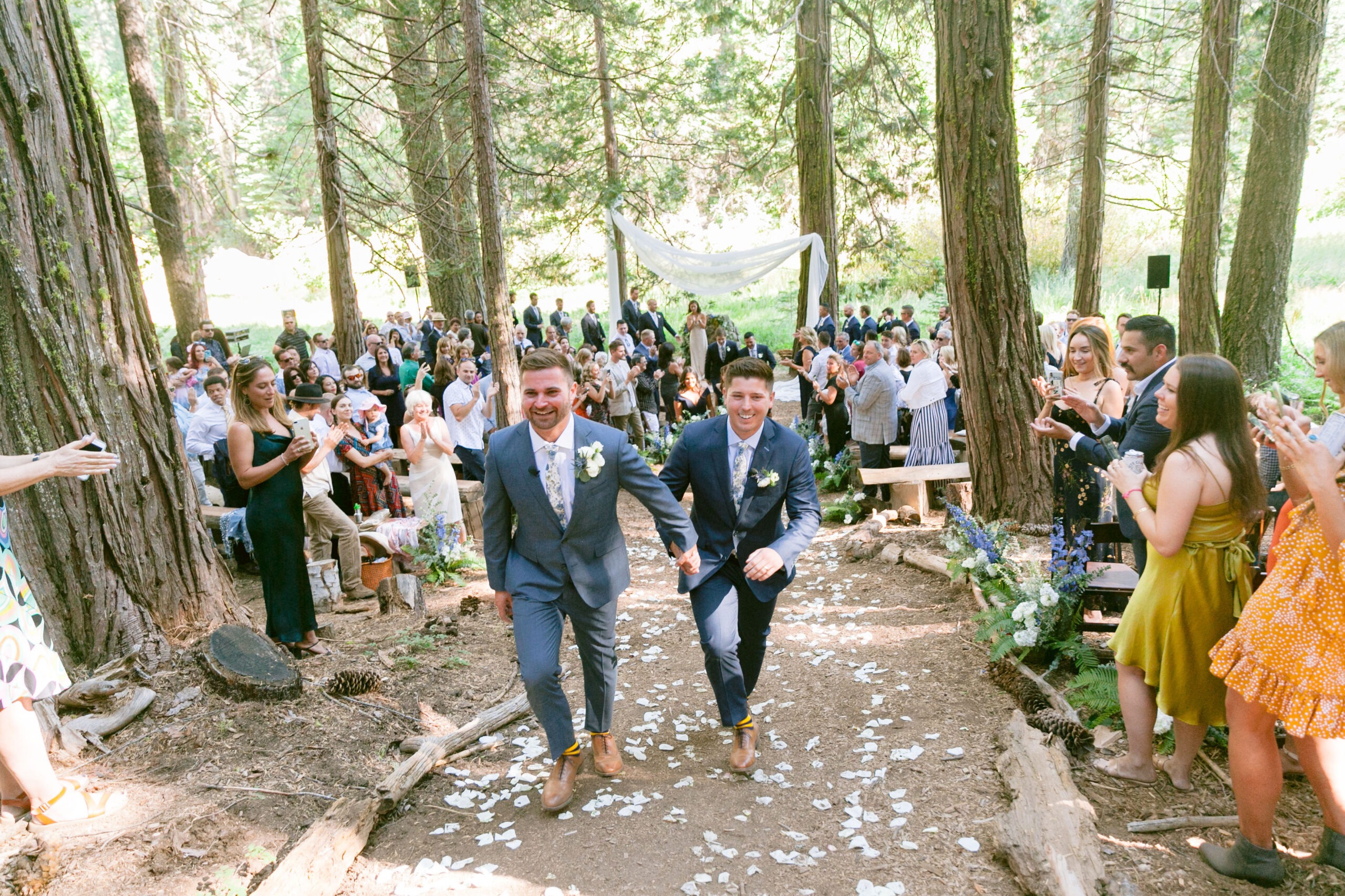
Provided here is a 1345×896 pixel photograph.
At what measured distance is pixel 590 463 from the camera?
12.6 feet

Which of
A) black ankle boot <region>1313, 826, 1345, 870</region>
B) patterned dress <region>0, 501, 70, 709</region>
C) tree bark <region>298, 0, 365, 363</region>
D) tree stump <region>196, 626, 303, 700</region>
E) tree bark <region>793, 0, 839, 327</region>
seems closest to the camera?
black ankle boot <region>1313, 826, 1345, 870</region>

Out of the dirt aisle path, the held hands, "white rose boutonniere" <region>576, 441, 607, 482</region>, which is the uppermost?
the held hands

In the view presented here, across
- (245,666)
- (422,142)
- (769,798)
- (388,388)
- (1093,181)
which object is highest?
(422,142)

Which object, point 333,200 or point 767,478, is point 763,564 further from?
point 333,200

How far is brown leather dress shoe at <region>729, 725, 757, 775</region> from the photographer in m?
4.10

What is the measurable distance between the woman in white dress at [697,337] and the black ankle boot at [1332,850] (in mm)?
15149

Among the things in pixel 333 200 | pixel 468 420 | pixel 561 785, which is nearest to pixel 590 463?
pixel 561 785

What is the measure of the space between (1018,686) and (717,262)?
1129cm

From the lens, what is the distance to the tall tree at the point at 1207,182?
30.8 feet

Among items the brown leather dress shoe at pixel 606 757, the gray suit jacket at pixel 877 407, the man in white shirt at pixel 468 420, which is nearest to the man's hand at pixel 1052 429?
the brown leather dress shoe at pixel 606 757

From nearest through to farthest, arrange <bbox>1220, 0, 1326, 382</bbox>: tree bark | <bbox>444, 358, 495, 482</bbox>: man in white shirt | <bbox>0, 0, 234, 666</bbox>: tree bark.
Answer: <bbox>0, 0, 234, 666</bbox>: tree bark
<bbox>444, 358, 495, 482</bbox>: man in white shirt
<bbox>1220, 0, 1326, 382</bbox>: tree bark

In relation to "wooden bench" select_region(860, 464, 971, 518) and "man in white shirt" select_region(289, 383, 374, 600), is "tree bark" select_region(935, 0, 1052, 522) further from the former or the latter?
"man in white shirt" select_region(289, 383, 374, 600)

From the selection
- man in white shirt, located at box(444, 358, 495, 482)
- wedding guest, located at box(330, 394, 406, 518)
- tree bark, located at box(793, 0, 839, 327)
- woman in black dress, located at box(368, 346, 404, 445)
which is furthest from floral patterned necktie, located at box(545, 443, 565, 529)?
tree bark, located at box(793, 0, 839, 327)

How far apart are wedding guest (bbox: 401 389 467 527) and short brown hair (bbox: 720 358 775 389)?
4464 millimetres
